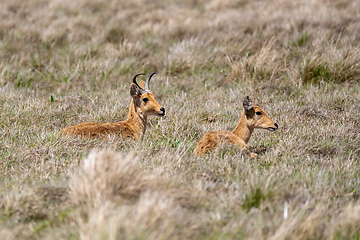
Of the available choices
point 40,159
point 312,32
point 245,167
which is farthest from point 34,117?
point 312,32

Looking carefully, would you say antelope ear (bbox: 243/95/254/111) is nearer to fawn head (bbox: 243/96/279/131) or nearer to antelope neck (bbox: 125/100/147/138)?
fawn head (bbox: 243/96/279/131)

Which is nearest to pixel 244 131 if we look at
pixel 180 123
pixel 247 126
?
pixel 247 126

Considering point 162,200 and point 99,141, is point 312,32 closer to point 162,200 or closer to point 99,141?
point 99,141

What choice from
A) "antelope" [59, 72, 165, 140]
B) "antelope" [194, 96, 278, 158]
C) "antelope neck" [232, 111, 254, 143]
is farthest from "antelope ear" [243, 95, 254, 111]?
"antelope" [59, 72, 165, 140]

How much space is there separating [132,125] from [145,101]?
1.32 ft

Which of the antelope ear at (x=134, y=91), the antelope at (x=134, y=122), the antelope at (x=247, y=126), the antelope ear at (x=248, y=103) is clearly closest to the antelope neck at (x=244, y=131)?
the antelope at (x=247, y=126)

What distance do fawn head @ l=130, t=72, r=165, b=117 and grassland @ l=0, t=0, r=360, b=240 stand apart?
0.28m

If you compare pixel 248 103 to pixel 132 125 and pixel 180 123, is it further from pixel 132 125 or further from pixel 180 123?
pixel 132 125

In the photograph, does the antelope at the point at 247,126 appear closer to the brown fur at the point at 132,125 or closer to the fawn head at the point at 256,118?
the fawn head at the point at 256,118

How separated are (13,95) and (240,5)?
1100 cm

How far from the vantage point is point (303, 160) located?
5086 millimetres

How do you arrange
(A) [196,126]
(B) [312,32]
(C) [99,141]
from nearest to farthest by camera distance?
1. (C) [99,141]
2. (A) [196,126]
3. (B) [312,32]

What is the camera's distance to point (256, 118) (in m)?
5.84

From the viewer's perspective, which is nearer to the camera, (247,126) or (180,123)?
(247,126)
